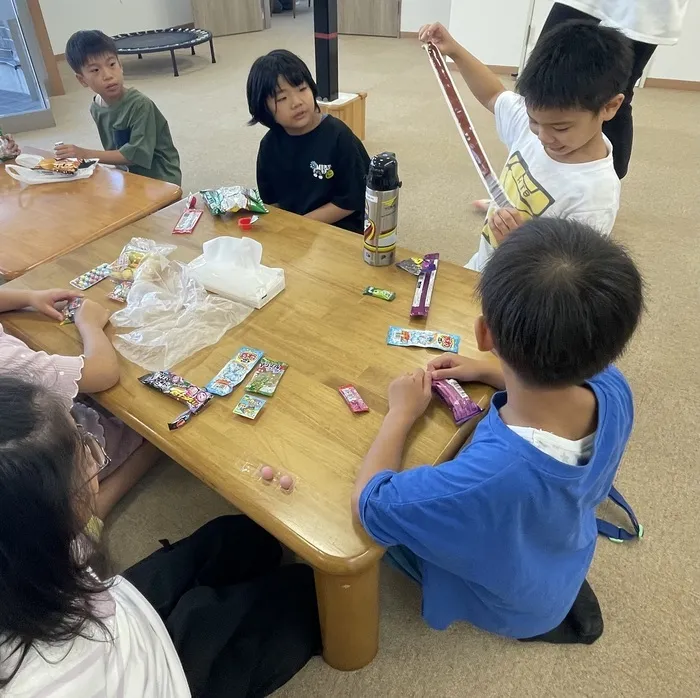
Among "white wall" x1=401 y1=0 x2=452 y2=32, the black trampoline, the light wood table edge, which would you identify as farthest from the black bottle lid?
"white wall" x1=401 y1=0 x2=452 y2=32

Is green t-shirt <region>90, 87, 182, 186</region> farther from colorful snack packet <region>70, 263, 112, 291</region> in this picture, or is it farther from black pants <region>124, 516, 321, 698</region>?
black pants <region>124, 516, 321, 698</region>

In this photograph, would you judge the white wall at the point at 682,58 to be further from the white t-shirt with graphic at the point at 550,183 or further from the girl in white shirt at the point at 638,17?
the white t-shirt with graphic at the point at 550,183

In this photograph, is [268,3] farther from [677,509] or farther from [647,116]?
[677,509]

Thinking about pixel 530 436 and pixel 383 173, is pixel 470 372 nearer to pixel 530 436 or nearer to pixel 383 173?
pixel 530 436

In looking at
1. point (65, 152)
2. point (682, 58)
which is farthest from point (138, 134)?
point (682, 58)

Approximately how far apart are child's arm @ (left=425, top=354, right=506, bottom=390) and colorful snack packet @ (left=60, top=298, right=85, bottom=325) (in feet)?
2.42

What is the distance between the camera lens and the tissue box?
3.86 ft

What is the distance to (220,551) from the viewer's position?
118 centimetres

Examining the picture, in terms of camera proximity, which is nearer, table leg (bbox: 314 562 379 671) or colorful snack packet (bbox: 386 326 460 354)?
table leg (bbox: 314 562 379 671)

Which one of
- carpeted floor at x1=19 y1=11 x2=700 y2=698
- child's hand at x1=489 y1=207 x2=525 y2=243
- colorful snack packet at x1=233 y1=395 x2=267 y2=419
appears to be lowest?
carpeted floor at x1=19 y1=11 x2=700 y2=698

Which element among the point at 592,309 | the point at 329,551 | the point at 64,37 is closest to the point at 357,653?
the point at 329,551

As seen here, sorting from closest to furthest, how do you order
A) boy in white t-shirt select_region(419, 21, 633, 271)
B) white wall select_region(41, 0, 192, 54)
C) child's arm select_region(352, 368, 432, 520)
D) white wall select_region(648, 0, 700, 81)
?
child's arm select_region(352, 368, 432, 520) → boy in white t-shirt select_region(419, 21, 633, 271) → white wall select_region(648, 0, 700, 81) → white wall select_region(41, 0, 192, 54)

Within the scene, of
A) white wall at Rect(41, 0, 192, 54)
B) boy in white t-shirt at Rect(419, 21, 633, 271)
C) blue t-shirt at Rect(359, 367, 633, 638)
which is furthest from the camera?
white wall at Rect(41, 0, 192, 54)

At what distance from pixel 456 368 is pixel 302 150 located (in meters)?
1.08
